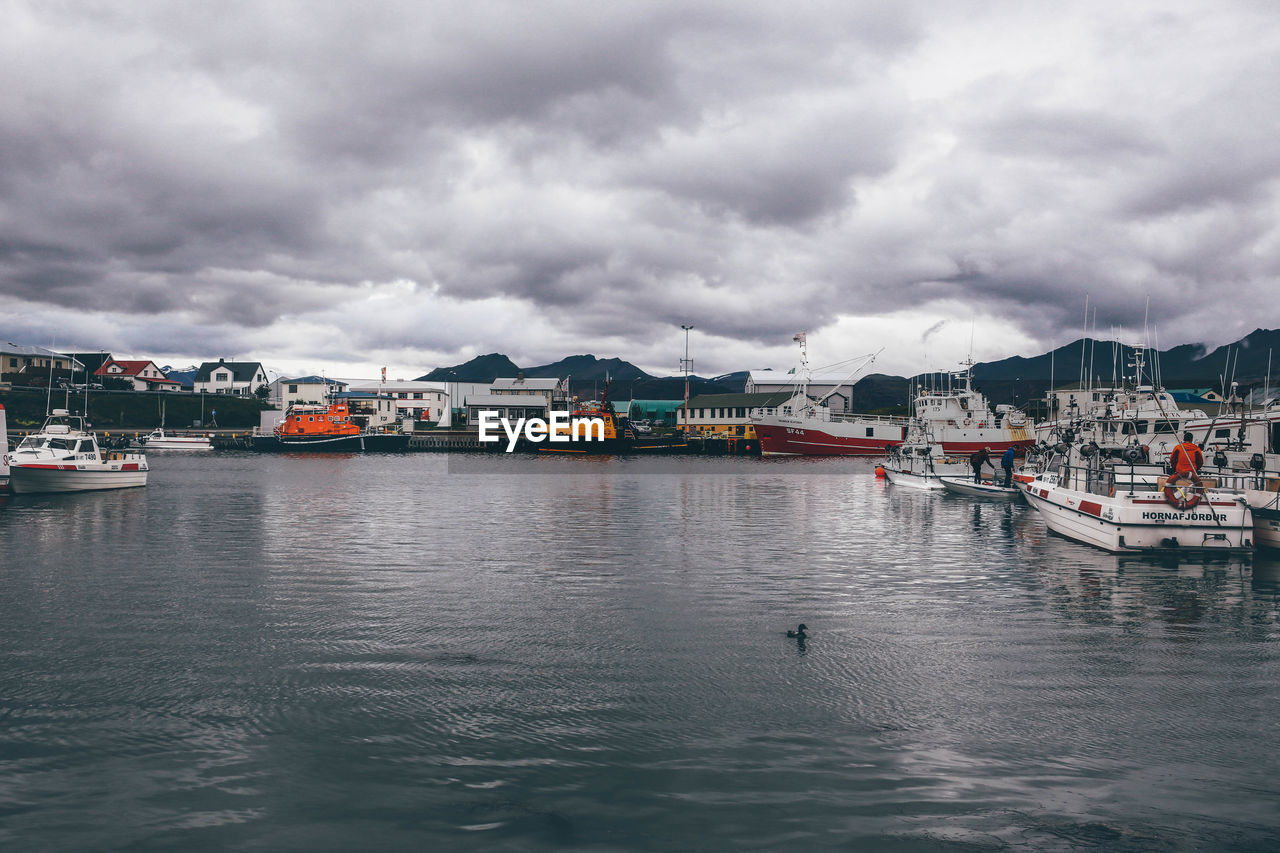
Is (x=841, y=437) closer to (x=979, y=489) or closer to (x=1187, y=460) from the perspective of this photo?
(x=979, y=489)

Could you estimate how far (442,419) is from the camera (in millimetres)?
146375

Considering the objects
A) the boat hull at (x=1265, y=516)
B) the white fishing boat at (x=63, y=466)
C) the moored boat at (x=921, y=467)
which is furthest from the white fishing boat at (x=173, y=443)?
the boat hull at (x=1265, y=516)

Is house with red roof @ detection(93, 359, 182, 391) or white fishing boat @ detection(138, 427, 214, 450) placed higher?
house with red roof @ detection(93, 359, 182, 391)

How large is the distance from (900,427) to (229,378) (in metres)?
125

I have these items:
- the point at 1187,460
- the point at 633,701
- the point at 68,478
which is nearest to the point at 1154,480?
the point at 1187,460

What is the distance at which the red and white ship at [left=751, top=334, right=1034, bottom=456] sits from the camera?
7131 centimetres

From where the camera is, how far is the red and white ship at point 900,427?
7131cm

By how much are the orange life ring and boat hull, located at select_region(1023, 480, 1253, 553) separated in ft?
0.51

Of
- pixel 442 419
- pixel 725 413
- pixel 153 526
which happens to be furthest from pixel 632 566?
pixel 442 419

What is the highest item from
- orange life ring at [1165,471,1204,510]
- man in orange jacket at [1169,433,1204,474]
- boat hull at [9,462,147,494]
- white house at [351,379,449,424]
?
white house at [351,379,449,424]

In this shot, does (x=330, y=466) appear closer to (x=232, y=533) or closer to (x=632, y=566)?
(x=232, y=533)

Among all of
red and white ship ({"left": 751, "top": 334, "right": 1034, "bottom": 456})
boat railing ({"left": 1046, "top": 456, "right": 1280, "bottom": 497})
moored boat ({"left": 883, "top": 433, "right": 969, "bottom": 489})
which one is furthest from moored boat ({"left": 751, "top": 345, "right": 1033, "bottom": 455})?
boat railing ({"left": 1046, "top": 456, "right": 1280, "bottom": 497})
